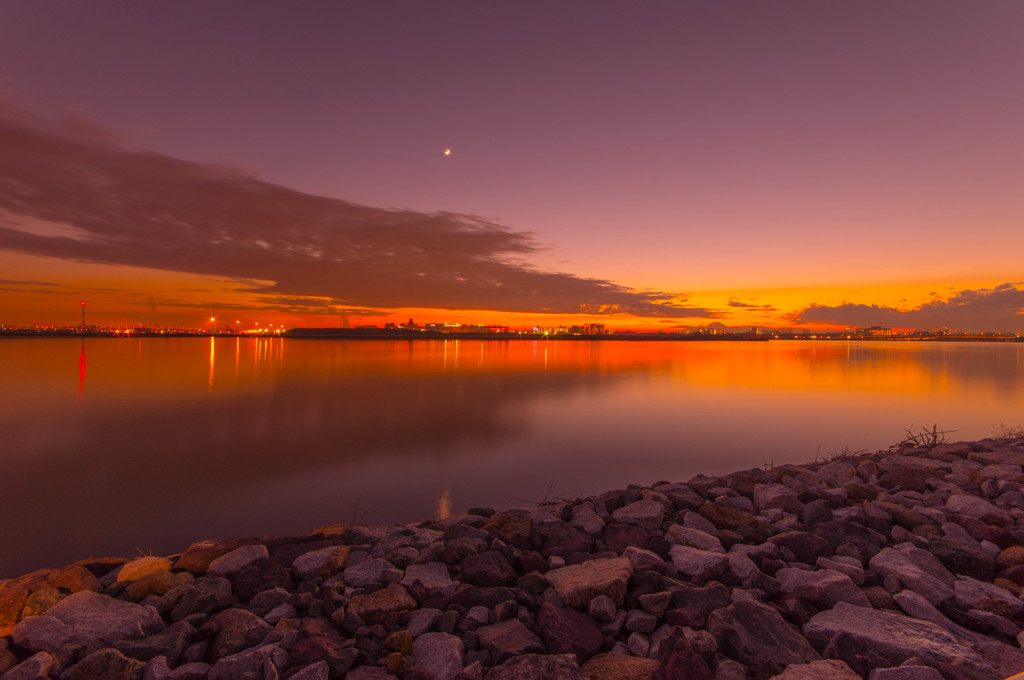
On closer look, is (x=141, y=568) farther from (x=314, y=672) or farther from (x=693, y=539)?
(x=693, y=539)

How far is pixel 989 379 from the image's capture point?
29.0 metres

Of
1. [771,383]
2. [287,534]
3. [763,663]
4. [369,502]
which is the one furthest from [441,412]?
[771,383]

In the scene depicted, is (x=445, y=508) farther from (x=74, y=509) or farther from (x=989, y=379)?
(x=989, y=379)

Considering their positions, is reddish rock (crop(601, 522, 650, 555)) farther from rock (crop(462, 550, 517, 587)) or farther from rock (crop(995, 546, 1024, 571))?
rock (crop(995, 546, 1024, 571))

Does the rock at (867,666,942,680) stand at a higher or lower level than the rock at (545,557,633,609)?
higher

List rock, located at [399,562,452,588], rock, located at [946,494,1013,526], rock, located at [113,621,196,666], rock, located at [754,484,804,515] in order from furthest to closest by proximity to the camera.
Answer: rock, located at [754,484,804,515], rock, located at [946,494,1013,526], rock, located at [399,562,452,588], rock, located at [113,621,196,666]

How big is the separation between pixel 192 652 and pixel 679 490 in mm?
5869

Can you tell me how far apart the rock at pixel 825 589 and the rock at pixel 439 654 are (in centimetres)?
270

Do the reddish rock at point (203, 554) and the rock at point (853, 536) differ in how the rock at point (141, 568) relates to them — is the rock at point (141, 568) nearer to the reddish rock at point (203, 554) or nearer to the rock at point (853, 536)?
the reddish rock at point (203, 554)

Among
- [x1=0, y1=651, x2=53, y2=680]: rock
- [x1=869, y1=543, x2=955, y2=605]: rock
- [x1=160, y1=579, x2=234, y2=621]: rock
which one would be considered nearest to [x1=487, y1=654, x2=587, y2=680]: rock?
[x1=160, y1=579, x2=234, y2=621]: rock

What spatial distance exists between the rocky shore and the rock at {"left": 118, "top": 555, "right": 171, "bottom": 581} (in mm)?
18

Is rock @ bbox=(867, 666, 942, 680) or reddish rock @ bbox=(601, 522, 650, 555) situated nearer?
rock @ bbox=(867, 666, 942, 680)

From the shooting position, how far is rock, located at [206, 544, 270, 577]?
13.7ft

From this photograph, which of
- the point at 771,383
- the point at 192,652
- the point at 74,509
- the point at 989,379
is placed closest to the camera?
the point at 192,652
